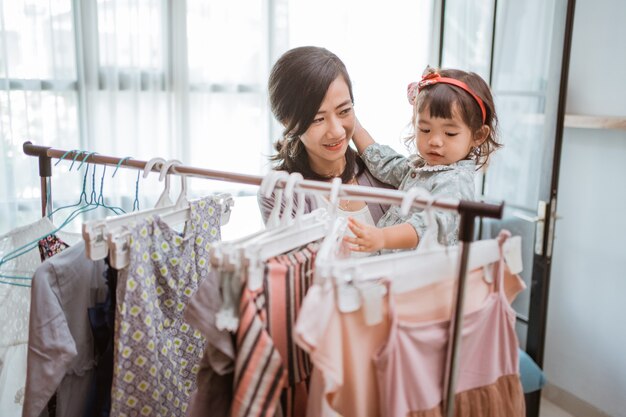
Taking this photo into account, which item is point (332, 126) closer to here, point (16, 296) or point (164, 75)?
point (16, 296)

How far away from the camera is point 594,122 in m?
2.19

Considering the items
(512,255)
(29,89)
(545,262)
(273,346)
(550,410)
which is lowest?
(550,410)

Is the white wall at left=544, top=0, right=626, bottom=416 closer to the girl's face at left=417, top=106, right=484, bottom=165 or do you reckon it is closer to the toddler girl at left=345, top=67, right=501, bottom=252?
the toddler girl at left=345, top=67, right=501, bottom=252

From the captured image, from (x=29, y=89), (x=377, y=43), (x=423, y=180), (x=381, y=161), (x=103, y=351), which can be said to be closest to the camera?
(x=103, y=351)

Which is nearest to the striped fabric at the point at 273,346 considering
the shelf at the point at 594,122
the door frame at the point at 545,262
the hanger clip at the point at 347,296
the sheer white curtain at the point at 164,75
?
the hanger clip at the point at 347,296

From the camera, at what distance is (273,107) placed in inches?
60.1

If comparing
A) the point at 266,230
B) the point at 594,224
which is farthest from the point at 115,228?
the point at 594,224

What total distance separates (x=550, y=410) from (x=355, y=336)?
82.3 inches

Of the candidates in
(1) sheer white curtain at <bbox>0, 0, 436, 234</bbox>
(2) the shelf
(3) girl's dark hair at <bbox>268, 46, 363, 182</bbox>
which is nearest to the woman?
(3) girl's dark hair at <bbox>268, 46, 363, 182</bbox>

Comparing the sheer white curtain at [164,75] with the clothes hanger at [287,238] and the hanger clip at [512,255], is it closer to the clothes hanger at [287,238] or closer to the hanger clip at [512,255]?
the clothes hanger at [287,238]

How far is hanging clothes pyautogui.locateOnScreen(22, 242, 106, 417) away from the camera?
112 cm

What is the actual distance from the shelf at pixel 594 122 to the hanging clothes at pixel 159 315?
5.17ft

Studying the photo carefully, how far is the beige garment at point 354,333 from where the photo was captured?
2.67 ft

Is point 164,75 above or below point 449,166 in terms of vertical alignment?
above
